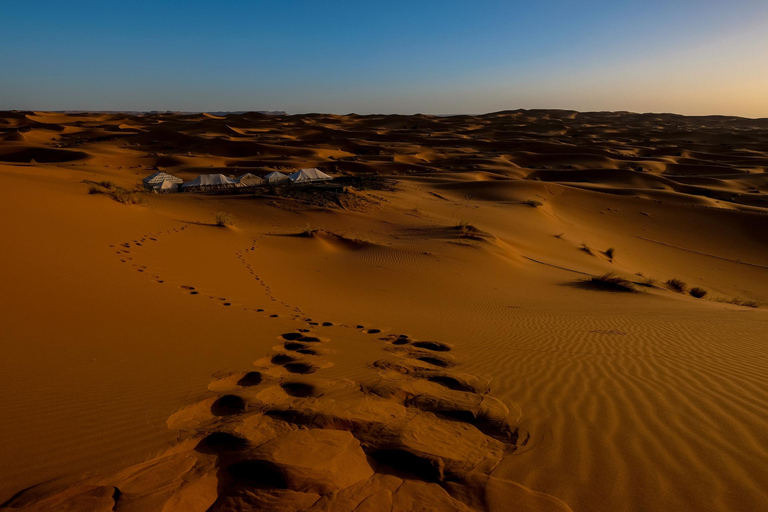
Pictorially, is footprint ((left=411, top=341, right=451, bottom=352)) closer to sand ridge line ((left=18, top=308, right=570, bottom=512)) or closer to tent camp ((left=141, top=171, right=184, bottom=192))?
sand ridge line ((left=18, top=308, right=570, bottom=512))

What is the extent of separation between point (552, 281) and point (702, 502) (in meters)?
10.9

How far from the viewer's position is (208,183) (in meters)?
26.6

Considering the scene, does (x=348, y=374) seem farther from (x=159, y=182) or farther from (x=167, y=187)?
(x=159, y=182)

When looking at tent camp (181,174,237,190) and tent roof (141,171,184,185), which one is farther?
tent roof (141,171,184,185)

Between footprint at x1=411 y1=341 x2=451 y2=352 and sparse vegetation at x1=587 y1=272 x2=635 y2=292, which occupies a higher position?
footprint at x1=411 y1=341 x2=451 y2=352

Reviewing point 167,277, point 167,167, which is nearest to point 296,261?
point 167,277

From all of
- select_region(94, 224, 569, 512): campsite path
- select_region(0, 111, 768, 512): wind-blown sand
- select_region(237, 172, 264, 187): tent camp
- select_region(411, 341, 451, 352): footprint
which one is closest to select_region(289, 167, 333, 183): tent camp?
select_region(237, 172, 264, 187): tent camp

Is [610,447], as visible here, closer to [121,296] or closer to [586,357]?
[586,357]

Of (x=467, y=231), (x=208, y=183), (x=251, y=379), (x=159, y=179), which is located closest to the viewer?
(x=251, y=379)

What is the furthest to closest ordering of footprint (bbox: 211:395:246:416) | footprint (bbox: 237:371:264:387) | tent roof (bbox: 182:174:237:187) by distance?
1. tent roof (bbox: 182:174:237:187)
2. footprint (bbox: 237:371:264:387)
3. footprint (bbox: 211:395:246:416)

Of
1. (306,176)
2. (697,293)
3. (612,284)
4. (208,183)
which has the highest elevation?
(306,176)

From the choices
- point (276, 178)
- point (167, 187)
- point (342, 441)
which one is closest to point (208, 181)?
point (167, 187)

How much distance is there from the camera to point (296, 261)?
12.8 m

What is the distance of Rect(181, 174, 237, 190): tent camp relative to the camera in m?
26.4
